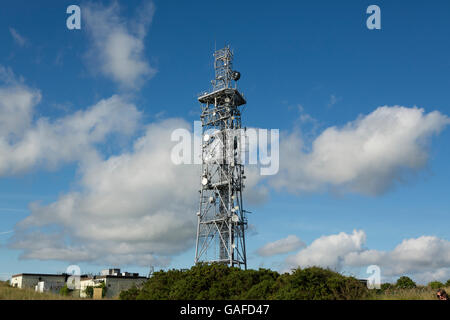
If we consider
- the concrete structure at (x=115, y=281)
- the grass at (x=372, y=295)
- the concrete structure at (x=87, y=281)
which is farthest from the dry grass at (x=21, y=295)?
the concrete structure at (x=115, y=281)

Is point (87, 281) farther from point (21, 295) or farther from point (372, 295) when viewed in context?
point (372, 295)

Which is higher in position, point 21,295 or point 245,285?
point 245,285

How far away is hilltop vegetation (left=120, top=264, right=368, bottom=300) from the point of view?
26641 mm

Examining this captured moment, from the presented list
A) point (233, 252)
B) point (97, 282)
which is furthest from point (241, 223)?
point (97, 282)

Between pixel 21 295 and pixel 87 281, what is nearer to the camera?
pixel 21 295

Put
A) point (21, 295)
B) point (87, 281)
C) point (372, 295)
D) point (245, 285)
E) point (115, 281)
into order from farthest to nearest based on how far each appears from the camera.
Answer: point (87, 281)
point (115, 281)
point (245, 285)
point (21, 295)
point (372, 295)

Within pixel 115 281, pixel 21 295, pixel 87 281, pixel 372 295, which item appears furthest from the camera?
pixel 87 281

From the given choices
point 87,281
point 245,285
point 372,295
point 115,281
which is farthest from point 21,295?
point 87,281

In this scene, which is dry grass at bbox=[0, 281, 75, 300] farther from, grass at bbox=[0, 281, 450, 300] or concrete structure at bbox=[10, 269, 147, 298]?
concrete structure at bbox=[10, 269, 147, 298]

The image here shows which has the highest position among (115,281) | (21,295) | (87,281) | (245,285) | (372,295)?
(245,285)

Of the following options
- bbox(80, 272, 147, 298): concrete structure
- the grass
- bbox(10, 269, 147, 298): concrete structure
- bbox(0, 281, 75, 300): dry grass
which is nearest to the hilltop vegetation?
the grass

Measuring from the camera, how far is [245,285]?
3288cm

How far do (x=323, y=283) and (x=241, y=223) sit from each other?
29013 mm

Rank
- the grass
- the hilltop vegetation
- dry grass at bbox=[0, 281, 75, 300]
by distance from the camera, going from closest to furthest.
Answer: the grass
dry grass at bbox=[0, 281, 75, 300]
the hilltop vegetation
